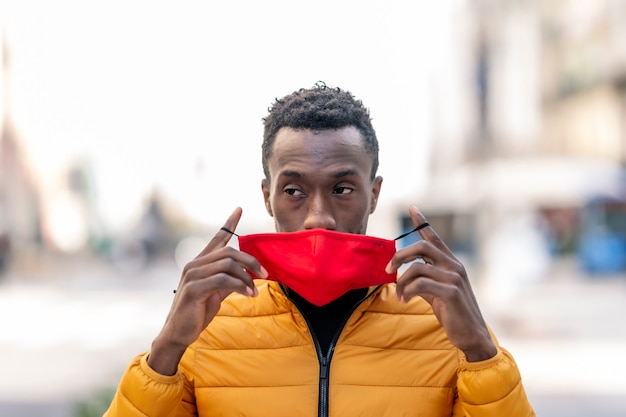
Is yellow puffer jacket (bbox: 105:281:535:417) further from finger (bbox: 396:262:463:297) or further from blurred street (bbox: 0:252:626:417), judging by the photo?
blurred street (bbox: 0:252:626:417)

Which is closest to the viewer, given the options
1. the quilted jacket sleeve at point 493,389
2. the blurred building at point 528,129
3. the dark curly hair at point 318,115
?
the quilted jacket sleeve at point 493,389

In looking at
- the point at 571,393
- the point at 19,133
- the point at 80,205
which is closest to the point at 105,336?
the point at 571,393

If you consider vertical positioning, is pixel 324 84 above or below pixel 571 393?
above

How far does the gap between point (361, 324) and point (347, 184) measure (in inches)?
15.8

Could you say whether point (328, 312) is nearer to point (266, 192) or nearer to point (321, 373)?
point (321, 373)

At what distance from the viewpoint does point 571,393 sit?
6.77m

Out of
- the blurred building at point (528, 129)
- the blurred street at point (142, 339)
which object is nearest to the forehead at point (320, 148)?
the blurred street at point (142, 339)

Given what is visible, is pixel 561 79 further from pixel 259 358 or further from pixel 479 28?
pixel 259 358

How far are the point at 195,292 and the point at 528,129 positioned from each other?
25.0 m

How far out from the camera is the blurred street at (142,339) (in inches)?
266

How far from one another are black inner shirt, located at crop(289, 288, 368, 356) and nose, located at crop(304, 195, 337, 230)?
0.80 feet

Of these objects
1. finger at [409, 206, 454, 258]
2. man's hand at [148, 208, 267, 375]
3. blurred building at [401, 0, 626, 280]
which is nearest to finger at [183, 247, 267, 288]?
man's hand at [148, 208, 267, 375]

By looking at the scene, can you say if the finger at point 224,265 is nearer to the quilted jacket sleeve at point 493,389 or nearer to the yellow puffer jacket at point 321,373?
the yellow puffer jacket at point 321,373

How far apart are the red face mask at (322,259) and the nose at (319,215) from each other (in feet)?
Answer: 0.13
